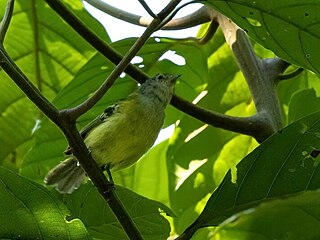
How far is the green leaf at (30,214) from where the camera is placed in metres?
1.49

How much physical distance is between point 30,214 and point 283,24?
0.79m

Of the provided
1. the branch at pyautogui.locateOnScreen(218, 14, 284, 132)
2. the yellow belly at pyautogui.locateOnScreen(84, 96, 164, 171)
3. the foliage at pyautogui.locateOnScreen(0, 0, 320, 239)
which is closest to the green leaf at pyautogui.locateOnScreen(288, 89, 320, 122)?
the foliage at pyautogui.locateOnScreen(0, 0, 320, 239)

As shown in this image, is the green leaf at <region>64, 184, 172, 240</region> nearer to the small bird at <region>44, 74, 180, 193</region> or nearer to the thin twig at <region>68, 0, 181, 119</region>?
the thin twig at <region>68, 0, 181, 119</region>

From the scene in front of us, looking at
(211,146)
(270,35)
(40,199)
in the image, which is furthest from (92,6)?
(40,199)

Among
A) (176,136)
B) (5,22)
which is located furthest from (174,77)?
(5,22)

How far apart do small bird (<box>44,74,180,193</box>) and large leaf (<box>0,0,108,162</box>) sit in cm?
30

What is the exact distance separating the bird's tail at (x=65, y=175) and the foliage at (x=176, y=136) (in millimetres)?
42

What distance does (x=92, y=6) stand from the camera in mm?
2629

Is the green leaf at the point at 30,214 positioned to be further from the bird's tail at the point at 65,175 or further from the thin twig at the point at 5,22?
the bird's tail at the point at 65,175

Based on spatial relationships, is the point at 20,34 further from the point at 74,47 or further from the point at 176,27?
the point at 176,27

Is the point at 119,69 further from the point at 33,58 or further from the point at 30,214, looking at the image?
the point at 33,58

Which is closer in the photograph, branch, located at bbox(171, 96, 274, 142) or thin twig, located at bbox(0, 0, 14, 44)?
thin twig, located at bbox(0, 0, 14, 44)

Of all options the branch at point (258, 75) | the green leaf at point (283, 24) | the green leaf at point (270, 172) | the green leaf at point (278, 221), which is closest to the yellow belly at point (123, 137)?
the branch at point (258, 75)

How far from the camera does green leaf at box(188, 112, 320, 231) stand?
1525 millimetres
